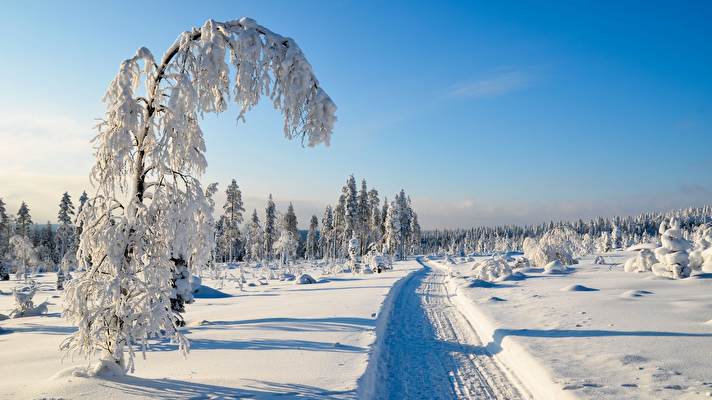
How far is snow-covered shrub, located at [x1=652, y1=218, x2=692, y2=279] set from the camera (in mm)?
18891

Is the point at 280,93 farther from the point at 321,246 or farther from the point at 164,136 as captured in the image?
the point at 321,246

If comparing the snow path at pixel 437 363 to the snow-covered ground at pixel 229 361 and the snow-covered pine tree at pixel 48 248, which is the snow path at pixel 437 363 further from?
the snow-covered pine tree at pixel 48 248

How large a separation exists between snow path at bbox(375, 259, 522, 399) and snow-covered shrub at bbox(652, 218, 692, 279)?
13473 millimetres

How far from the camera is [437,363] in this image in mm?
8109

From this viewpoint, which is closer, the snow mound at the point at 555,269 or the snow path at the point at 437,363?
the snow path at the point at 437,363

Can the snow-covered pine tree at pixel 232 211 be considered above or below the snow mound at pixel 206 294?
above

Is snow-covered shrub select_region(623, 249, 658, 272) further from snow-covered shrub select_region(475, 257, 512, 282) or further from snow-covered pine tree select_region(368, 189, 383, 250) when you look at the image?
snow-covered pine tree select_region(368, 189, 383, 250)

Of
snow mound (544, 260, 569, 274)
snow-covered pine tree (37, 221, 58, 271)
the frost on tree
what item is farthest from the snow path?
snow-covered pine tree (37, 221, 58, 271)

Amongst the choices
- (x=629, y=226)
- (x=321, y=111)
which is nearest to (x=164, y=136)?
(x=321, y=111)

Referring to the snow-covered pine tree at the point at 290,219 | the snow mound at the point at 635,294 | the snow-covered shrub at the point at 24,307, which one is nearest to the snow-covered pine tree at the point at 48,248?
the snow-covered pine tree at the point at 290,219

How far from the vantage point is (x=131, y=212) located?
19.2 feet

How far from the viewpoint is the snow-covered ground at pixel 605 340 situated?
6064 millimetres

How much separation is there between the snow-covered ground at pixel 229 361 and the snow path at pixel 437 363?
630 millimetres

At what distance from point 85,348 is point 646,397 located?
851cm
